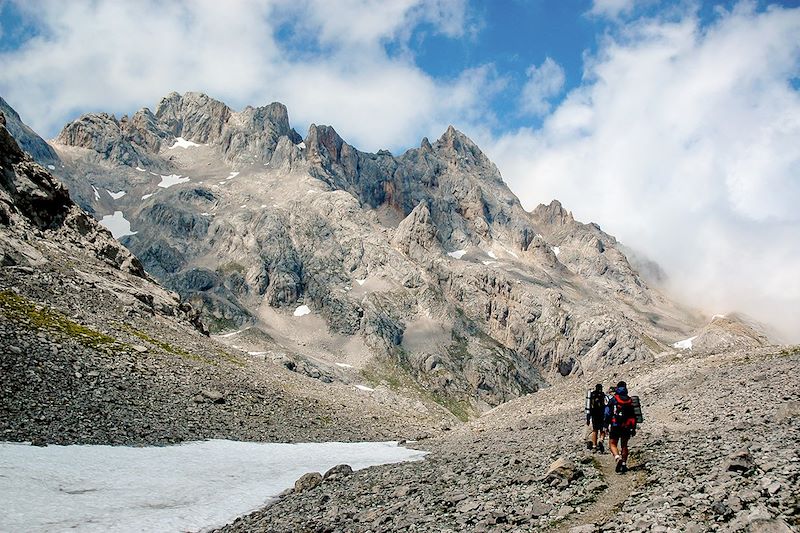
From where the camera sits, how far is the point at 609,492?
16688 mm

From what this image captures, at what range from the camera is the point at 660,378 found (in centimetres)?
4812

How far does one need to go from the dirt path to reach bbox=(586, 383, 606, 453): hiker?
133 centimetres

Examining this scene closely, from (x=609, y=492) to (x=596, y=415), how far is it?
8331 mm

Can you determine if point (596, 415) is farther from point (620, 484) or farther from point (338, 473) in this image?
point (338, 473)

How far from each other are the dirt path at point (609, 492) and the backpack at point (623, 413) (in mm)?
1422

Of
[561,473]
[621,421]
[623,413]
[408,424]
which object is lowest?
[408,424]

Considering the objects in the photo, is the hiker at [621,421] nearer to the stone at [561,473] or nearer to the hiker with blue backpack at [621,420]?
the hiker with blue backpack at [621,420]

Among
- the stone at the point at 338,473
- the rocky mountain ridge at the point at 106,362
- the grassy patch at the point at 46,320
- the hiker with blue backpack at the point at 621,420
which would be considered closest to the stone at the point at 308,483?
the stone at the point at 338,473

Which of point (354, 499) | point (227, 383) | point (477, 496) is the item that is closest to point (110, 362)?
point (227, 383)

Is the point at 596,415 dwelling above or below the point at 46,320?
below

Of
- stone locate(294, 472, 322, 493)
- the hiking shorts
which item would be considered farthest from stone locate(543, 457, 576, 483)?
stone locate(294, 472, 322, 493)

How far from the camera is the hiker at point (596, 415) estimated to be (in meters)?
24.2

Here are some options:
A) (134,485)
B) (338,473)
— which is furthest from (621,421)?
(134,485)

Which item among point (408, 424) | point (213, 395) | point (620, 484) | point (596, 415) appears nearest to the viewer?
point (620, 484)
